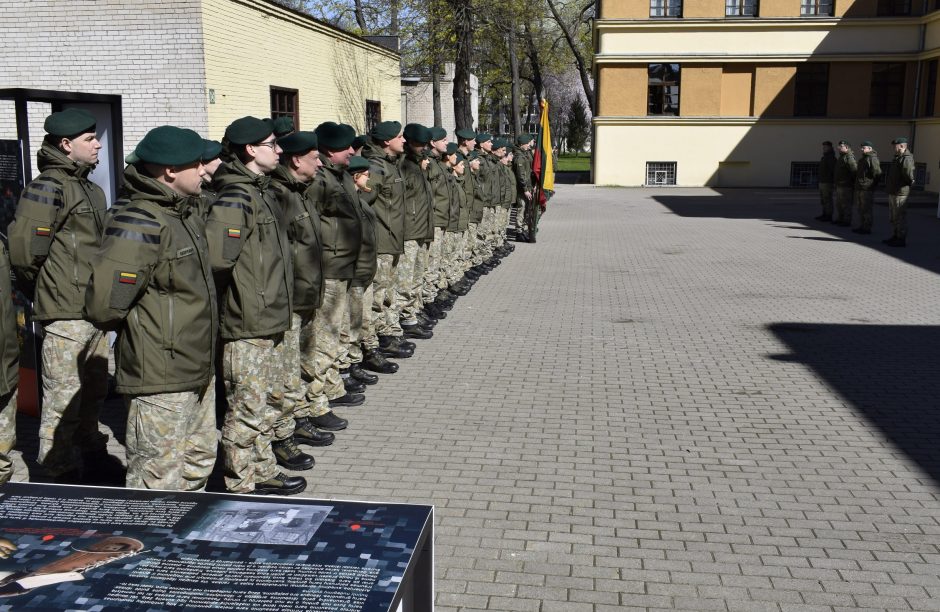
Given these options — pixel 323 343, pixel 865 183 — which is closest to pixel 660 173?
pixel 865 183

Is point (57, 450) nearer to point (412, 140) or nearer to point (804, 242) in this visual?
point (412, 140)

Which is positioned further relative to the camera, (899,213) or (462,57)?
(462,57)

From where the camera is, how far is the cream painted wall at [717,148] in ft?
114

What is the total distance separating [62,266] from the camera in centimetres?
545

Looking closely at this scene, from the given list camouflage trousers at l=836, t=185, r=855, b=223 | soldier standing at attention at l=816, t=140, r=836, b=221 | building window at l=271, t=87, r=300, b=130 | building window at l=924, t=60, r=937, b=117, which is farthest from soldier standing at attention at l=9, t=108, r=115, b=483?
building window at l=924, t=60, r=937, b=117

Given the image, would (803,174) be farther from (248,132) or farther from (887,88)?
(248,132)

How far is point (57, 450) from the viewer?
546cm

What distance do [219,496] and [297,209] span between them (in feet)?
10.4

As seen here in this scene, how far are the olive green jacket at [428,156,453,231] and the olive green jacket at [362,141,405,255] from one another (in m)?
1.83

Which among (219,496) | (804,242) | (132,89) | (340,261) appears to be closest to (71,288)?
(340,261)

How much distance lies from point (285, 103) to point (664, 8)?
2261 centimetres

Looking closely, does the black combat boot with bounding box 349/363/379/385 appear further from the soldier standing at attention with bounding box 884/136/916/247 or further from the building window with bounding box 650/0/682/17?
the building window with bounding box 650/0/682/17

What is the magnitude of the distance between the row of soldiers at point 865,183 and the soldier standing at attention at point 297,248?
13910 mm

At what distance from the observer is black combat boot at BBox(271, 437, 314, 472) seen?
5.88m
